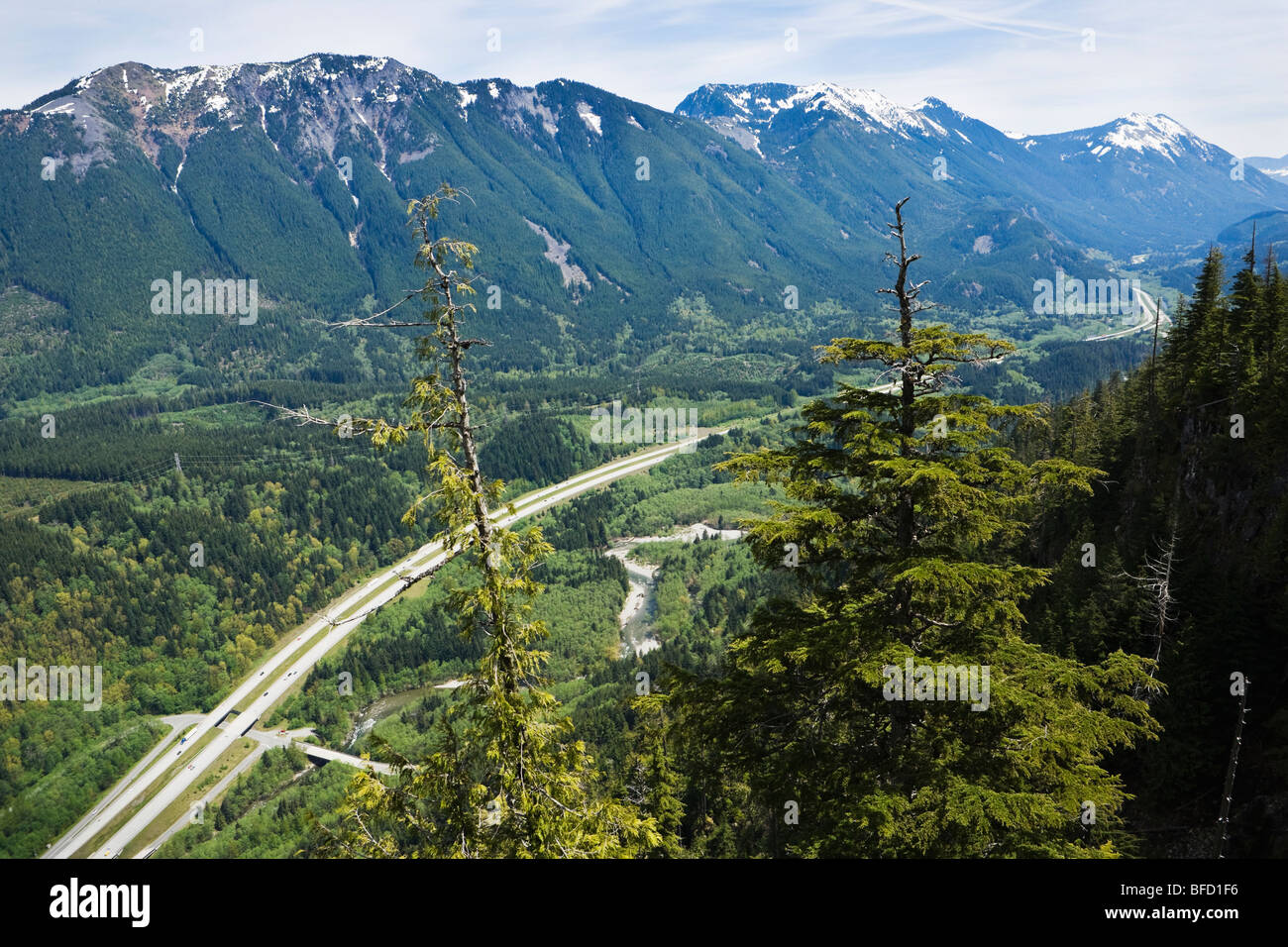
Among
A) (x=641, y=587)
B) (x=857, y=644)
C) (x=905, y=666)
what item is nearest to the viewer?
(x=905, y=666)

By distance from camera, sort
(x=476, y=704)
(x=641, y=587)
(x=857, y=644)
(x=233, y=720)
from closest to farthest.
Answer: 1. (x=857, y=644)
2. (x=476, y=704)
3. (x=233, y=720)
4. (x=641, y=587)

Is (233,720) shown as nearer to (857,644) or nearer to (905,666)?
(857,644)

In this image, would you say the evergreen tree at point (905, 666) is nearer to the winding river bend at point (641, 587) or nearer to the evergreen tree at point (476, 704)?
the evergreen tree at point (476, 704)

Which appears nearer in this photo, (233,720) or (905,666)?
(905,666)

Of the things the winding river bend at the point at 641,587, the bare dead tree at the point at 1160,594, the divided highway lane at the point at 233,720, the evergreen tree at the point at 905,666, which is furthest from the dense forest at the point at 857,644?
the divided highway lane at the point at 233,720

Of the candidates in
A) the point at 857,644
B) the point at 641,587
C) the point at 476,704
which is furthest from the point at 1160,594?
the point at 641,587
